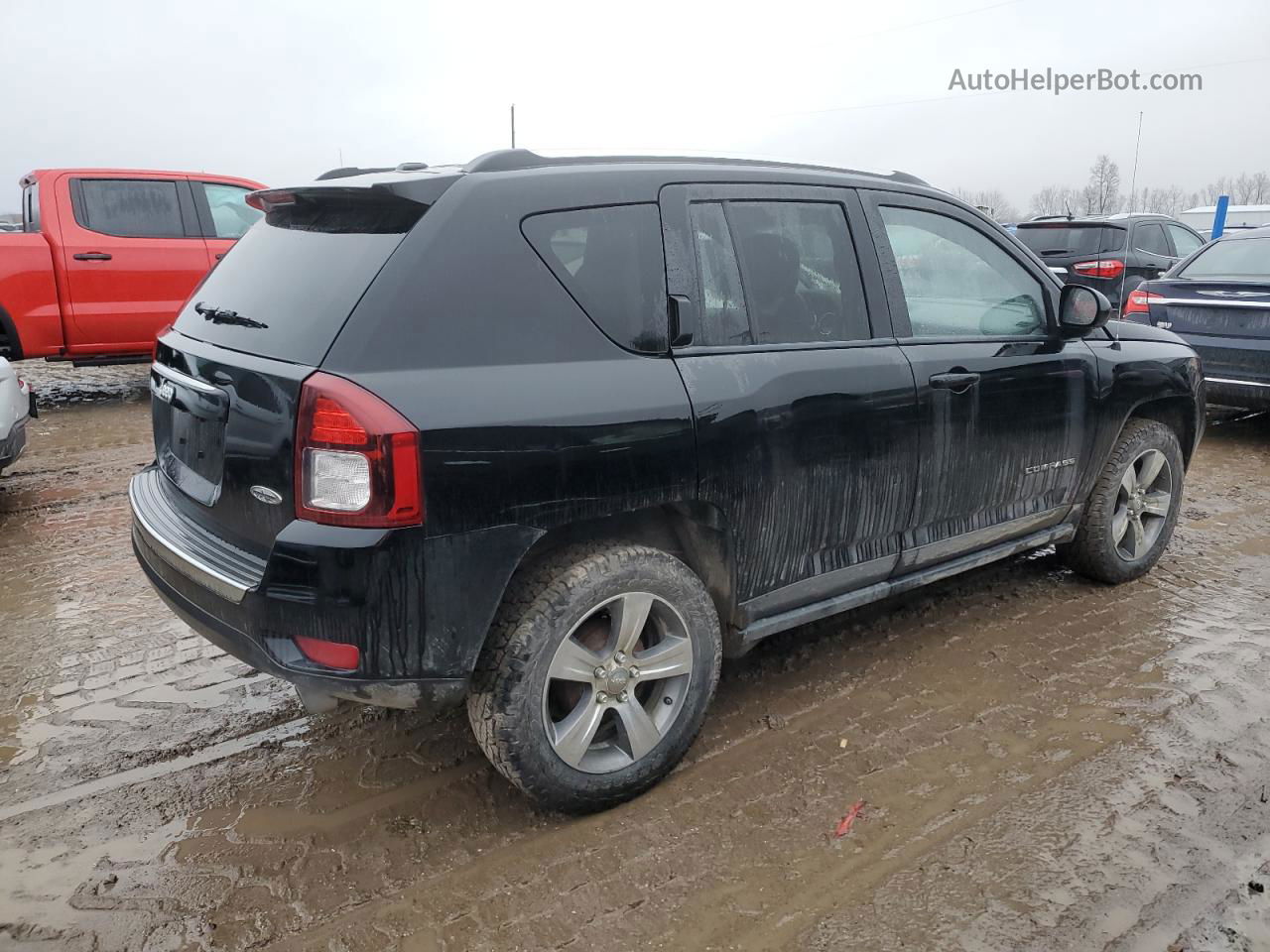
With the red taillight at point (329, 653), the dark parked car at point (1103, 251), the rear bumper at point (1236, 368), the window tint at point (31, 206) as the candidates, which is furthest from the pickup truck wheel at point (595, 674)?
the dark parked car at point (1103, 251)

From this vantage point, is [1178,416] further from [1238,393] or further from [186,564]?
[186,564]

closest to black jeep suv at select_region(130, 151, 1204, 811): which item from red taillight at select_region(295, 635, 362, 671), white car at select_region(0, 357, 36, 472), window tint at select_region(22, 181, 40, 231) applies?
red taillight at select_region(295, 635, 362, 671)

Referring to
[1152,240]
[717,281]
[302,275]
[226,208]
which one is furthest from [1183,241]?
[302,275]

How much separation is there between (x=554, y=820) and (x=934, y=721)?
1334 millimetres

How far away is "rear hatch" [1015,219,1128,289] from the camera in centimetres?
1089

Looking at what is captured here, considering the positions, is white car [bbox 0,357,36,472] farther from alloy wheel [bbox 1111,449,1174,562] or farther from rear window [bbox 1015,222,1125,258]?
rear window [bbox 1015,222,1125,258]

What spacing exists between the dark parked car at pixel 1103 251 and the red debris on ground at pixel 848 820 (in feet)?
30.8

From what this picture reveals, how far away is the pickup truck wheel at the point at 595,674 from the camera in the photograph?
250 centimetres

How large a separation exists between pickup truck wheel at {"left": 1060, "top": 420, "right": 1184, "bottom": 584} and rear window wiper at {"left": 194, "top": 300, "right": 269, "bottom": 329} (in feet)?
11.3

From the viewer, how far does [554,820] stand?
8.91 feet

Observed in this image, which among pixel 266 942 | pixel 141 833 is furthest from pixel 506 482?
pixel 141 833

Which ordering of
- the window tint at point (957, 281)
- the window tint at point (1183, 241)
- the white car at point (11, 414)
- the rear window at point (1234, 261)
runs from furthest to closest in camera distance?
the window tint at point (1183, 241), the rear window at point (1234, 261), the white car at point (11, 414), the window tint at point (957, 281)

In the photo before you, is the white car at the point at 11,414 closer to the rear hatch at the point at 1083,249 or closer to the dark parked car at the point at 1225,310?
the dark parked car at the point at 1225,310

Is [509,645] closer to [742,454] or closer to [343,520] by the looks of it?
[343,520]
